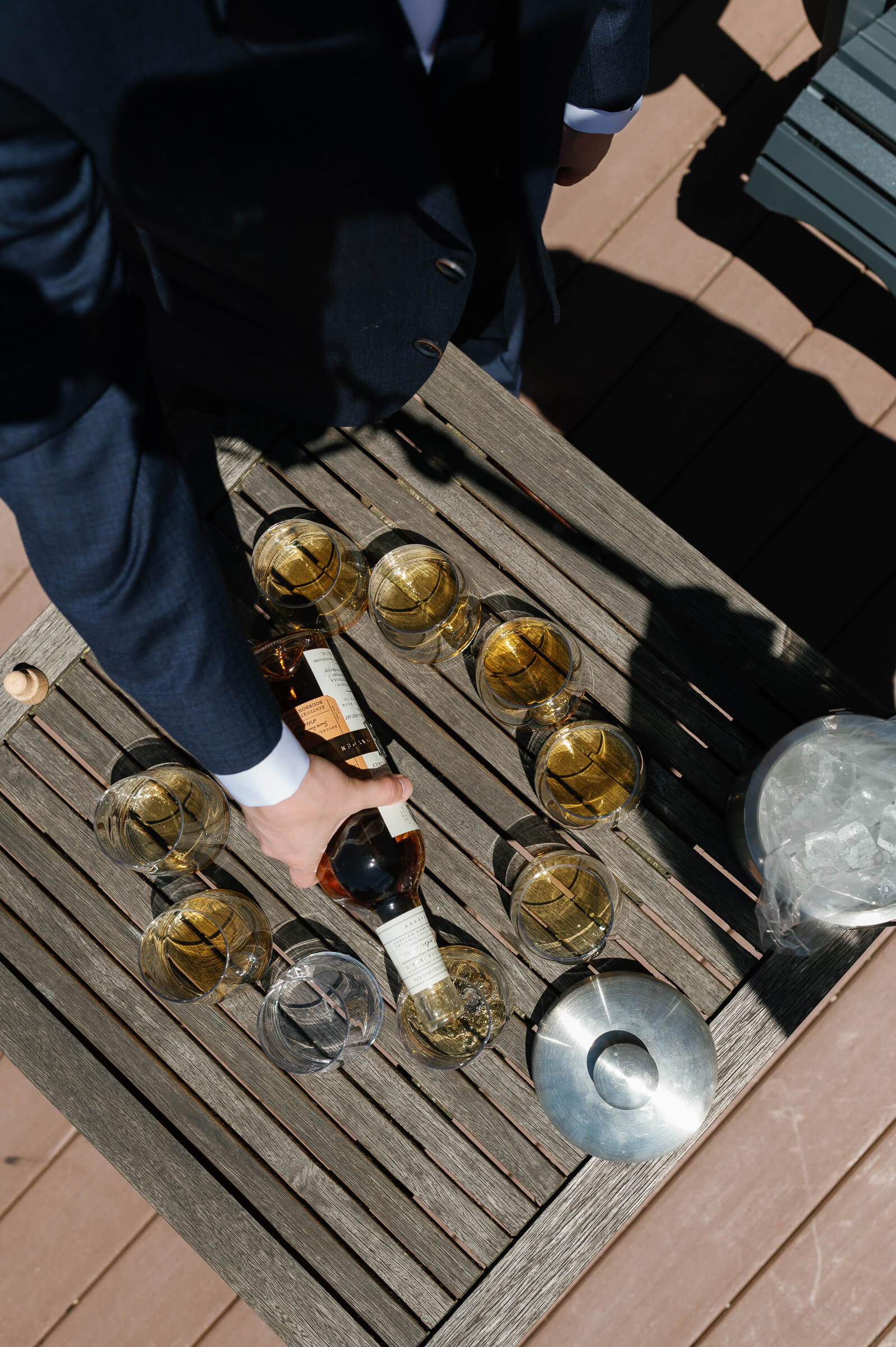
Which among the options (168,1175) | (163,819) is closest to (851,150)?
(163,819)

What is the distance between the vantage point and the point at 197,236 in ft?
2.70

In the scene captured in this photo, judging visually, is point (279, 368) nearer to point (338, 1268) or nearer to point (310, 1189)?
point (310, 1189)

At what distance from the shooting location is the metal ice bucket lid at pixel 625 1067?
1.16m

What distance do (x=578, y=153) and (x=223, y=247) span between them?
80 centimetres

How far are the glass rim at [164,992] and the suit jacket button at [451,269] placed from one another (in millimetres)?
914

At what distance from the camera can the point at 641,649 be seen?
131 cm

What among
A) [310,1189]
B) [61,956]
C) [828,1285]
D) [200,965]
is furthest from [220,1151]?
[828,1285]

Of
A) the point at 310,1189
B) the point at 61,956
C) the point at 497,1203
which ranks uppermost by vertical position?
the point at 61,956

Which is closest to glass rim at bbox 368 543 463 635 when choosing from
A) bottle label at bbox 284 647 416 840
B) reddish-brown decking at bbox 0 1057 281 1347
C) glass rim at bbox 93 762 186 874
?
bottle label at bbox 284 647 416 840

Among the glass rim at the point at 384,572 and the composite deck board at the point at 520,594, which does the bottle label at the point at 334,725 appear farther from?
the composite deck board at the point at 520,594

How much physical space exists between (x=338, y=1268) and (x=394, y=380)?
126cm

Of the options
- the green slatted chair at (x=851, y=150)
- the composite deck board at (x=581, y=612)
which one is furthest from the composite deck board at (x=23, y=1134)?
the green slatted chair at (x=851, y=150)

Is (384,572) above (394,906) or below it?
above

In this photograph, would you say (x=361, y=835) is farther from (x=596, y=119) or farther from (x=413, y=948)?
(x=596, y=119)
